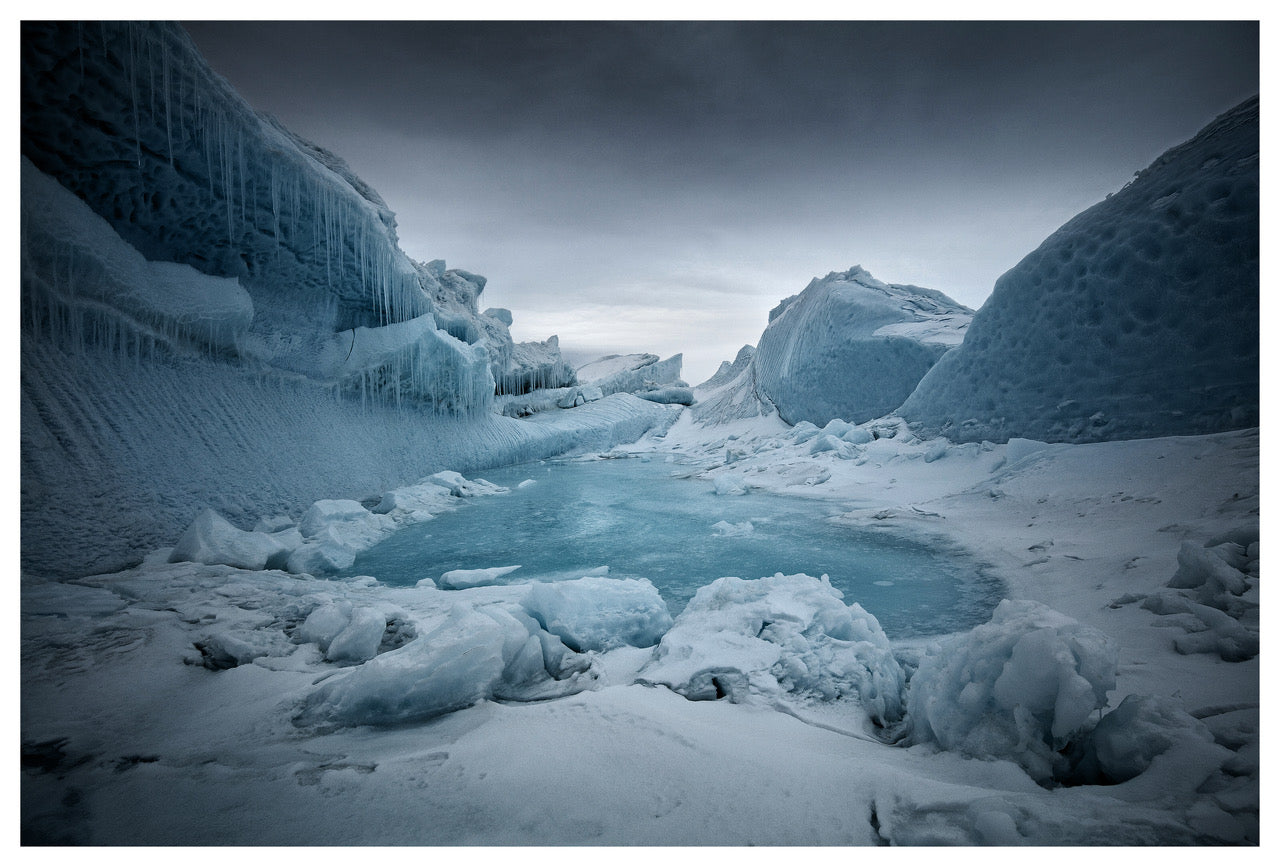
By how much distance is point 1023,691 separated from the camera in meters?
1.28

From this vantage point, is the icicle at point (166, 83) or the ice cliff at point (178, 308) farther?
the icicle at point (166, 83)

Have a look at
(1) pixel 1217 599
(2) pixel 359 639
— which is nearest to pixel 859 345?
(1) pixel 1217 599

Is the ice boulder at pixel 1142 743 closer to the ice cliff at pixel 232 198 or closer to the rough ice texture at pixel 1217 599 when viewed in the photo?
the rough ice texture at pixel 1217 599

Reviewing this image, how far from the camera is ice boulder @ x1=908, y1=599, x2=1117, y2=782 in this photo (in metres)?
1.22

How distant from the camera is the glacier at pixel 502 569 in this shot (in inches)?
45.9

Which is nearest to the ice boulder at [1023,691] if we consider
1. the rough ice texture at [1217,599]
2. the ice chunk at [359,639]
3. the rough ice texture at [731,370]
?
the rough ice texture at [1217,599]

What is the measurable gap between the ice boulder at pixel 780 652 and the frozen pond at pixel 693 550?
63cm

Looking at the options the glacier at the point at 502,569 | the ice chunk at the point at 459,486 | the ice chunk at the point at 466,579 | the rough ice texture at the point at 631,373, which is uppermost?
the rough ice texture at the point at 631,373

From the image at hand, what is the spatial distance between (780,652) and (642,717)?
730mm

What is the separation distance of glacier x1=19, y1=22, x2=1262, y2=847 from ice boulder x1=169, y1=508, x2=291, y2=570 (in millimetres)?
26

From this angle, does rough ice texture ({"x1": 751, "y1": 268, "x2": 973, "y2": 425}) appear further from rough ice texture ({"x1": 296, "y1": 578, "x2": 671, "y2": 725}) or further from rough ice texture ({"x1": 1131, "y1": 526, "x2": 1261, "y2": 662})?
rough ice texture ({"x1": 296, "y1": 578, "x2": 671, "y2": 725})

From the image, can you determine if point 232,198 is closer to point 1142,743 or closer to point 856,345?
point 1142,743

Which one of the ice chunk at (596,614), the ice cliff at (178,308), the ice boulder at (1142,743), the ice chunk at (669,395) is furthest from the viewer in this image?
the ice chunk at (669,395)

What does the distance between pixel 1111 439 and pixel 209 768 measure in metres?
6.72
